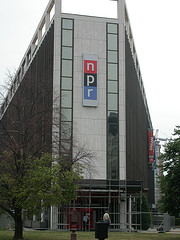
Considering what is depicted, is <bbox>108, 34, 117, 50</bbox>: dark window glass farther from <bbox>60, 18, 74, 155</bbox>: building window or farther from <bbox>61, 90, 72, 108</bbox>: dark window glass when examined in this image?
<bbox>61, 90, 72, 108</bbox>: dark window glass

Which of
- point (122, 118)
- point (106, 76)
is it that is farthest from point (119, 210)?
point (106, 76)

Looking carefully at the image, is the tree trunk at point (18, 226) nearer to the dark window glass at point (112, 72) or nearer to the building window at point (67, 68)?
the building window at point (67, 68)

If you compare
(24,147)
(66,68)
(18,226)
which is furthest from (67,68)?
(18,226)

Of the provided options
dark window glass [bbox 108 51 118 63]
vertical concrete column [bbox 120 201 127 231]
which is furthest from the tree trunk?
dark window glass [bbox 108 51 118 63]

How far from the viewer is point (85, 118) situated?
Result: 42.9 meters

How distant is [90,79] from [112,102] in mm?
3159

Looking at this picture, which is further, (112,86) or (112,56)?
(112,56)

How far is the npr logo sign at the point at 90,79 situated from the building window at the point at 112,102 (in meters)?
1.40

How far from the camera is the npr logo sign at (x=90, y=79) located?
42.9m

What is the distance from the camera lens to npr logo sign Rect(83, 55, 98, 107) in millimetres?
42938

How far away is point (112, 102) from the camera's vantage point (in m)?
43.6

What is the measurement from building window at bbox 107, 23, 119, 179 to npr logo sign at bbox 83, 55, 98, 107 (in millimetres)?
1397

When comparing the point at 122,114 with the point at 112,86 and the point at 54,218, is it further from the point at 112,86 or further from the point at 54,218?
the point at 54,218

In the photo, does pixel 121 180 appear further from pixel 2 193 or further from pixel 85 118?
pixel 2 193
